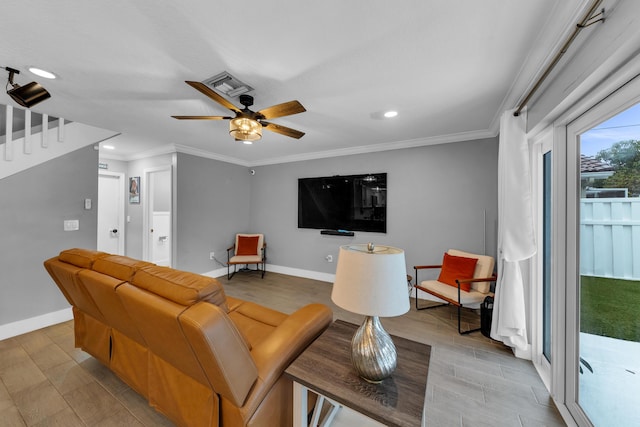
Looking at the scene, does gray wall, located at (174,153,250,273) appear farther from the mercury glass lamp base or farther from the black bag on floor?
the black bag on floor

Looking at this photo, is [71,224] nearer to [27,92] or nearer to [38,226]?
[38,226]

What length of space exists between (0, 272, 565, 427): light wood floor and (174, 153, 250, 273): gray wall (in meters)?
1.77

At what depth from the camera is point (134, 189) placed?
4621 millimetres

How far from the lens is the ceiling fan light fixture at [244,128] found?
2.03 meters

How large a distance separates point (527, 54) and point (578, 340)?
190cm

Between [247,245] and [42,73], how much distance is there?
11.2ft

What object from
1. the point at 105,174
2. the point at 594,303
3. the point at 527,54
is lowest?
the point at 594,303

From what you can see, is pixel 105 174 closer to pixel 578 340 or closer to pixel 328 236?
pixel 328 236

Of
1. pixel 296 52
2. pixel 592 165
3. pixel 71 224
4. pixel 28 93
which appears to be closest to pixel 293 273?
pixel 71 224

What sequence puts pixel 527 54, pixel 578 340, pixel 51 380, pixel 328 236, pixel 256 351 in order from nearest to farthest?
1. pixel 256 351
2. pixel 578 340
3. pixel 527 54
4. pixel 51 380
5. pixel 328 236

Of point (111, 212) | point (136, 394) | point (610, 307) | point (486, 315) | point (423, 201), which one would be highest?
point (423, 201)

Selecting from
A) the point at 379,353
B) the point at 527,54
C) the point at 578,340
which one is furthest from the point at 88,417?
the point at 527,54

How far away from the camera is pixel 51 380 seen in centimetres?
181

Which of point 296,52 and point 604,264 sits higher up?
point 296,52
